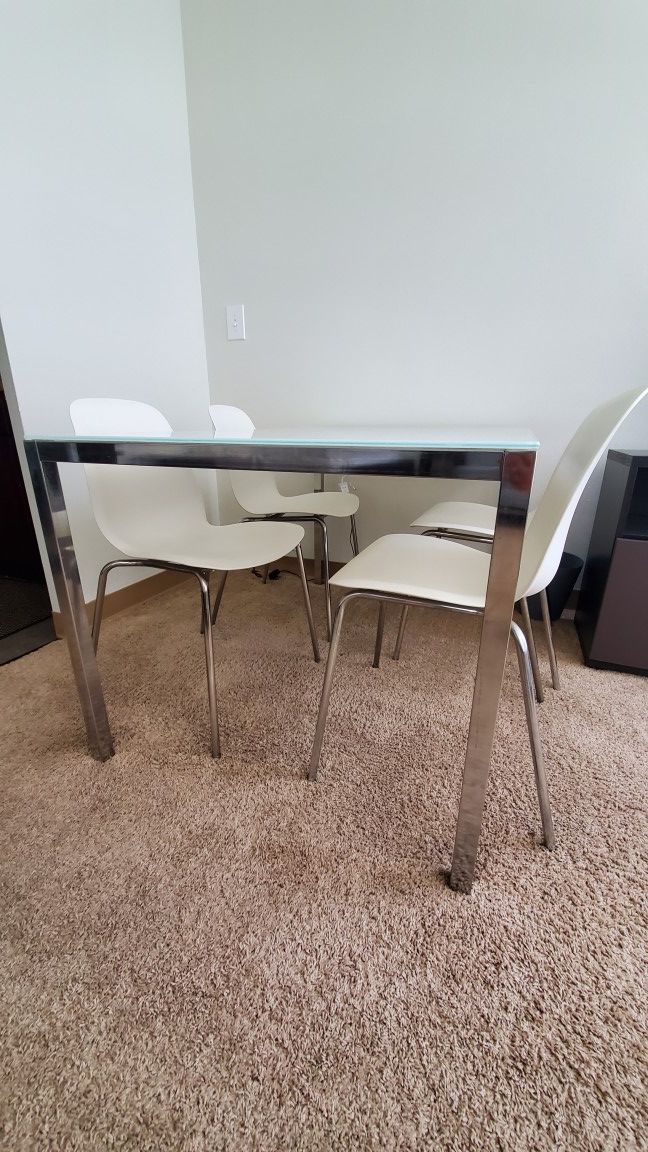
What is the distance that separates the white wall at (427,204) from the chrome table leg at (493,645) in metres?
1.34

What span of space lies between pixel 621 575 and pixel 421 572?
81 cm

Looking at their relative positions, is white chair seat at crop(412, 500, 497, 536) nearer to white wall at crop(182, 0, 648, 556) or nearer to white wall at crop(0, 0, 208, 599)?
white wall at crop(182, 0, 648, 556)

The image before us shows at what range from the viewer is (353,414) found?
Answer: 201cm

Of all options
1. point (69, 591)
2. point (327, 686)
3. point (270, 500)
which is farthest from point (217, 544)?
point (270, 500)

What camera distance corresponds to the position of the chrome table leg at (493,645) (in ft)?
2.00

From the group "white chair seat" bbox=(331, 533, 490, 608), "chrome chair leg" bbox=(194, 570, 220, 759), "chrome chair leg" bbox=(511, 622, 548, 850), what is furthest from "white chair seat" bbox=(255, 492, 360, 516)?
"chrome chair leg" bbox=(511, 622, 548, 850)

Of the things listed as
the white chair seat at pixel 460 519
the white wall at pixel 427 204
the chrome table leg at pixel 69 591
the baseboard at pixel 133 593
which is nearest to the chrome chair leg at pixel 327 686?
the chrome table leg at pixel 69 591

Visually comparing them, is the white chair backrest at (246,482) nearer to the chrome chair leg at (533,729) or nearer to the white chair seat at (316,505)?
the white chair seat at (316,505)

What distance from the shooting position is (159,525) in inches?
54.2

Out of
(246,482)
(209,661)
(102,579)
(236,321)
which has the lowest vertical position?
(209,661)

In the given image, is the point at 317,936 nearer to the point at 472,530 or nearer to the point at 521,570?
the point at 521,570

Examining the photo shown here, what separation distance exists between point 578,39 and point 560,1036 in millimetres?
2471

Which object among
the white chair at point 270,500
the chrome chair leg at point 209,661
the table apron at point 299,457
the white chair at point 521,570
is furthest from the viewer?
the white chair at point 270,500

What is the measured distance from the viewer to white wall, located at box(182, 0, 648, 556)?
1.48 metres
